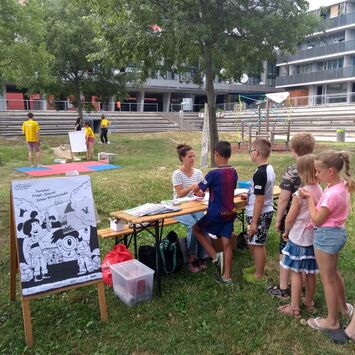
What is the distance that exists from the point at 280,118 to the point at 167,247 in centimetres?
2813

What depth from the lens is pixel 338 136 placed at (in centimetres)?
2197

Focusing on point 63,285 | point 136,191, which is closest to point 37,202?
point 63,285

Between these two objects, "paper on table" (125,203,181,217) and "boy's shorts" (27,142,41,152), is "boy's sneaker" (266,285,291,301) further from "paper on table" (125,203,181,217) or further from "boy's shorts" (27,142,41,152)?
"boy's shorts" (27,142,41,152)

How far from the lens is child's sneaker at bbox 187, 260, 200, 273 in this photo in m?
4.59

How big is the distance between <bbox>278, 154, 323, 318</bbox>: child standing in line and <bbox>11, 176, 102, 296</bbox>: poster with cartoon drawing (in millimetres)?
1722

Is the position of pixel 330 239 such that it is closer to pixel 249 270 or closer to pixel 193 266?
pixel 249 270

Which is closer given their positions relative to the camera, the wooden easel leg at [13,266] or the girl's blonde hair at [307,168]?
the girl's blonde hair at [307,168]

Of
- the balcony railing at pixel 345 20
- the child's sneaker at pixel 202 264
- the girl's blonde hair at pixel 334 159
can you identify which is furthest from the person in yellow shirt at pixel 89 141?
the balcony railing at pixel 345 20

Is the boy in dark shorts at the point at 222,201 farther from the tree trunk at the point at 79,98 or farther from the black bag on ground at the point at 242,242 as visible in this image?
the tree trunk at the point at 79,98

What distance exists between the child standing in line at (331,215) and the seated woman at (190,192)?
161cm

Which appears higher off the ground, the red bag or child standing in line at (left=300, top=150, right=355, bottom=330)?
child standing in line at (left=300, top=150, right=355, bottom=330)

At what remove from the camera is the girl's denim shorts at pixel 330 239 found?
311 cm

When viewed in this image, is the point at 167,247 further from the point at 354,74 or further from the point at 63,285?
the point at 354,74

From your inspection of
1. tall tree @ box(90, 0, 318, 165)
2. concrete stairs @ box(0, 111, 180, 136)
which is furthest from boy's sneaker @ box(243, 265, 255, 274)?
concrete stairs @ box(0, 111, 180, 136)
